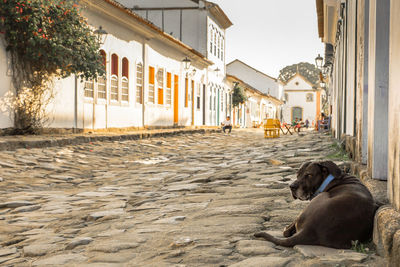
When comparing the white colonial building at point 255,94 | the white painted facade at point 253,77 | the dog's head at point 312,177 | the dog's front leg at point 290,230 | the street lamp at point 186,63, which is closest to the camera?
the dog's front leg at point 290,230

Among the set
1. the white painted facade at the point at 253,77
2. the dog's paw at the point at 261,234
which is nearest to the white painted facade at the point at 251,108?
the white painted facade at the point at 253,77

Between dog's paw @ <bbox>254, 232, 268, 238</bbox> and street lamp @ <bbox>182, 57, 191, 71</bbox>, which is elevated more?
street lamp @ <bbox>182, 57, 191, 71</bbox>

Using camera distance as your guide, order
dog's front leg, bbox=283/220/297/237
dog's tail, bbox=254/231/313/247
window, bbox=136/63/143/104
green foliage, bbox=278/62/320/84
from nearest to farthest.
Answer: dog's tail, bbox=254/231/313/247 → dog's front leg, bbox=283/220/297/237 → window, bbox=136/63/143/104 → green foliage, bbox=278/62/320/84

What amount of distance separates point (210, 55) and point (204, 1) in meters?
3.92

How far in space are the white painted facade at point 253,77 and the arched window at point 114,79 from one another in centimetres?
4028

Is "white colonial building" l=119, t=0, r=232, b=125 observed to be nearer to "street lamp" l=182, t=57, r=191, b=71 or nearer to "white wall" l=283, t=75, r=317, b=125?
"street lamp" l=182, t=57, r=191, b=71

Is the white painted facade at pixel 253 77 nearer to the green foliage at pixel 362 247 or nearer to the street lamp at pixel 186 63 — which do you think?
the street lamp at pixel 186 63

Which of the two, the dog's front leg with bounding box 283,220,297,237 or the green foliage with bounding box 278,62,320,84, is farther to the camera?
the green foliage with bounding box 278,62,320,84

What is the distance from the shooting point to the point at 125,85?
18359 mm

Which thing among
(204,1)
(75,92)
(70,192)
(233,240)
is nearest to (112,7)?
(75,92)

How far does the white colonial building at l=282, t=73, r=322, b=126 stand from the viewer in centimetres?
7188

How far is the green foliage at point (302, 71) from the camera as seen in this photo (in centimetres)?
9494

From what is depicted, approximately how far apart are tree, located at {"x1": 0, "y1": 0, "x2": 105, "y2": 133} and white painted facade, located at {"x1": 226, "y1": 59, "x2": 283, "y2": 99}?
45.2 meters

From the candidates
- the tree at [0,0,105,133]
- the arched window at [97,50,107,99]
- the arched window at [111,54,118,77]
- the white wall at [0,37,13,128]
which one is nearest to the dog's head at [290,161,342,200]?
the tree at [0,0,105,133]
